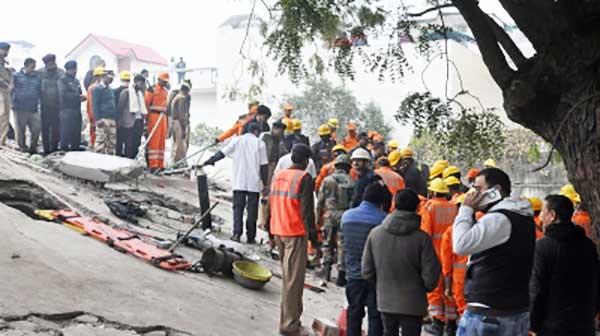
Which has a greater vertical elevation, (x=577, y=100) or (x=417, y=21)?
(x=417, y=21)

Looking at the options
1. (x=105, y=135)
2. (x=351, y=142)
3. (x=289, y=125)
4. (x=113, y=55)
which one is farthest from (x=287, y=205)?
(x=113, y=55)

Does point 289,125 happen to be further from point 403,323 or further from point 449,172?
point 403,323

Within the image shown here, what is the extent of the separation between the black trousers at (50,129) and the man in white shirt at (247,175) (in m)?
3.90

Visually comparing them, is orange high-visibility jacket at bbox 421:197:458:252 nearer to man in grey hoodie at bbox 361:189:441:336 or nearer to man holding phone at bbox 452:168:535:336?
man in grey hoodie at bbox 361:189:441:336

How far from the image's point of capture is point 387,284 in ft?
18.6

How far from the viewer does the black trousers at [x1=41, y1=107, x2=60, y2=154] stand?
12868 mm

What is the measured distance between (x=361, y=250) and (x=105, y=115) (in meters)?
8.14

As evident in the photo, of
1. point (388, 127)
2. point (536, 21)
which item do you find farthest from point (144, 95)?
point (388, 127)

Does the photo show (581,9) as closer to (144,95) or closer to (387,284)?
(387,284)

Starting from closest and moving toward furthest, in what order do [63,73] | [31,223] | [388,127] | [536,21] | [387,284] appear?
[536,21] → [387,284] → [31,223] → [63,73] → [388,127]

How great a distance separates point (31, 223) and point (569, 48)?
6647mm

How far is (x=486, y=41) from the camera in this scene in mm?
4617

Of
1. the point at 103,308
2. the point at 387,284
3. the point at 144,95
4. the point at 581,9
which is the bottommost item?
the point at 103,308


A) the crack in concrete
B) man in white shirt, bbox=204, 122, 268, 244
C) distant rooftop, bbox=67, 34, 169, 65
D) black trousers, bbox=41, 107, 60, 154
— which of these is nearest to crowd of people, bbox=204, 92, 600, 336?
the crack in concrete
